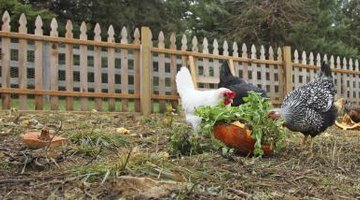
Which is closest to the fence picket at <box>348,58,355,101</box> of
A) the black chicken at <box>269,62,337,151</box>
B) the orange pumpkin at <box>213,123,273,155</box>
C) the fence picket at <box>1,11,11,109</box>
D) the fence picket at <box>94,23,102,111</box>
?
the fence picket at <box>94,23,102,111</box>

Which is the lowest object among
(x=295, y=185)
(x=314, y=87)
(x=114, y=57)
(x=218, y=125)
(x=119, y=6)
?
(x=295, y=185)

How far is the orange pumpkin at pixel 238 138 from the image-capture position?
12.5 ft

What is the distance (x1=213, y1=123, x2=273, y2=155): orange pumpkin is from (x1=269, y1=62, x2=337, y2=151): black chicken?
31 centimetres

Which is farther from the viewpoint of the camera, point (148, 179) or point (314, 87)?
point (314, 87)

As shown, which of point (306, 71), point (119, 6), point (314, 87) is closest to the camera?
point (314, 87)

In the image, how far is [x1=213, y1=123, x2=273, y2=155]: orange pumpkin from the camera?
12.5 feet

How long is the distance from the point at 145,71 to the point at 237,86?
2425 millimetres

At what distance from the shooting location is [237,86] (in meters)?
6.45

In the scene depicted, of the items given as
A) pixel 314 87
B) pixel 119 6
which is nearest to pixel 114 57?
pixel 314 87

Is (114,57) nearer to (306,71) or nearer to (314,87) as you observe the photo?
(314,87)

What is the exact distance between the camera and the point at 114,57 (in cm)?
835

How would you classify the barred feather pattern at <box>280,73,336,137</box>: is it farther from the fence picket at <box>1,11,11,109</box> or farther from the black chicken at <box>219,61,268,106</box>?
the fence picket at <box>1,11,11,109</box>

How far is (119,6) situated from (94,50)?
1207cm

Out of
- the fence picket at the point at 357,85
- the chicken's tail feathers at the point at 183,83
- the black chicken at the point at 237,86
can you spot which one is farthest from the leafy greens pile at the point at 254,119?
the fence picket at the point at 357,85
